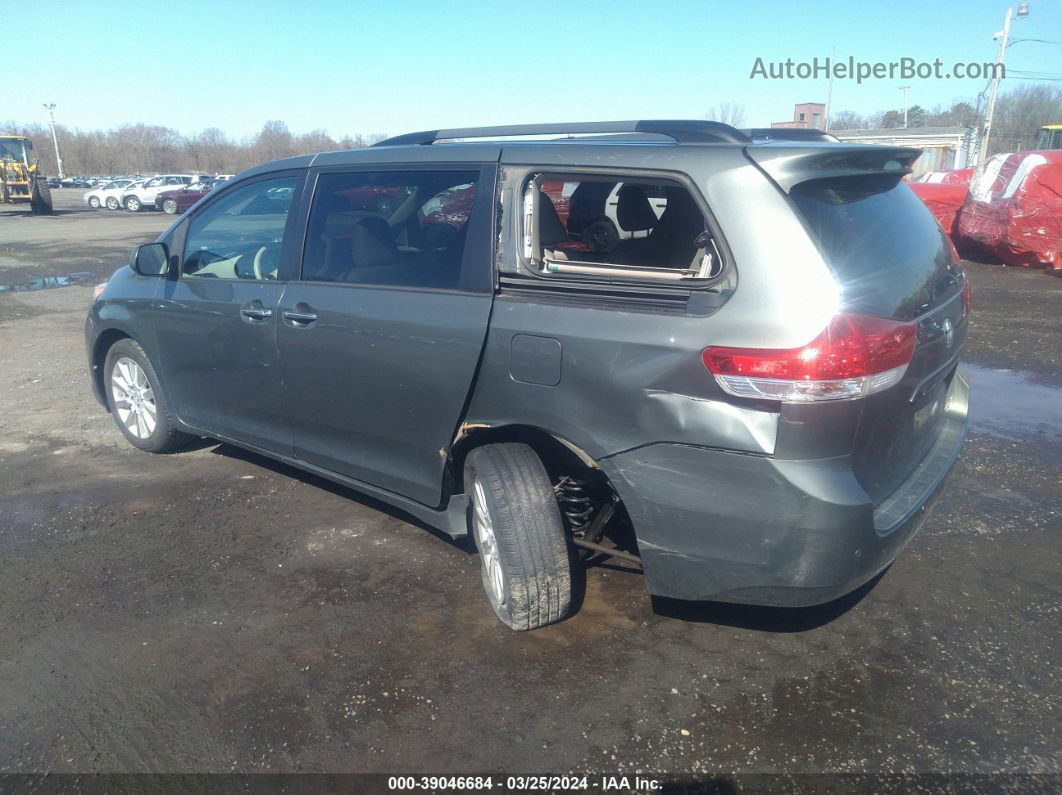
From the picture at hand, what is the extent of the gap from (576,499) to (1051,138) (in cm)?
2963

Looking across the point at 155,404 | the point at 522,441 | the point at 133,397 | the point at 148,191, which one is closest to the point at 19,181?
the point at 148,191

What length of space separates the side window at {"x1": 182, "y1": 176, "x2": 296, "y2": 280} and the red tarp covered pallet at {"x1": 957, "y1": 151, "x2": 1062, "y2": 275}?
13.3 m

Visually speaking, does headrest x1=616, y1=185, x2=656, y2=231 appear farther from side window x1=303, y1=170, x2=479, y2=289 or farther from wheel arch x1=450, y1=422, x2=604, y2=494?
wheel arch x1=450, y1=422, x2=604, y2=494

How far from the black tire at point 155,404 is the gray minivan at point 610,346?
0.69 m

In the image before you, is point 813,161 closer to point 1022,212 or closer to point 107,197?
point 1022,212

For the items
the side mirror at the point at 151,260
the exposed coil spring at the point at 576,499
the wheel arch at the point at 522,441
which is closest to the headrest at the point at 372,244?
the wheel arch at the point at 522,441

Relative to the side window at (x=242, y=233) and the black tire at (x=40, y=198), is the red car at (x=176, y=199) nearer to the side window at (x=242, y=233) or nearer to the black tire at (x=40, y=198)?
the black tire at (x=40, y=198)

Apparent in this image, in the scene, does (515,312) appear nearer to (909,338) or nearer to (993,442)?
(909,338)

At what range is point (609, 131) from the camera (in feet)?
10.7

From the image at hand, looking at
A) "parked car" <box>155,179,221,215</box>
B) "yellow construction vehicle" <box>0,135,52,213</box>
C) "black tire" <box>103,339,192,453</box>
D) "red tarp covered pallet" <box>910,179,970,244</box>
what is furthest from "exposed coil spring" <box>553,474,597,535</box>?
"parked car" <box>155,179,221,215</box>

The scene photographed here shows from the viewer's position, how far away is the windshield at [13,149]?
32219 mm

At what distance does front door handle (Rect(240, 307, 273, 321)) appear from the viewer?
12.8 feet

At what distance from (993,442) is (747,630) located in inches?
118

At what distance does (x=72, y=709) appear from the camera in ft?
9.12
